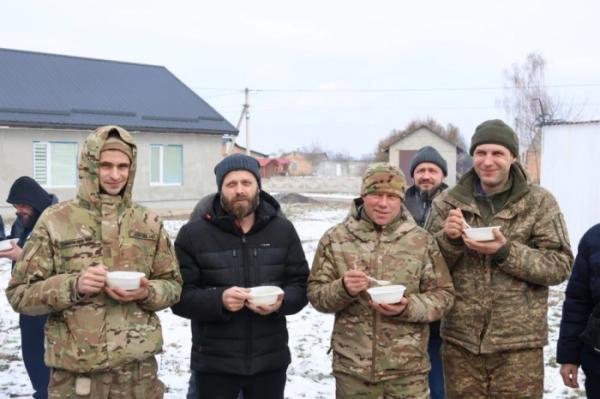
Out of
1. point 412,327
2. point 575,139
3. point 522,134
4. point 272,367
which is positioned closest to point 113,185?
point 272,367

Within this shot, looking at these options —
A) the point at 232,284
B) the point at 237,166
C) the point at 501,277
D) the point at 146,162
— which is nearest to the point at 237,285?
the point at 232,284

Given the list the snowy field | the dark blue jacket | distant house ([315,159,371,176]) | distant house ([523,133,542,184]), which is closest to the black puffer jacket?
the dark blue jacket

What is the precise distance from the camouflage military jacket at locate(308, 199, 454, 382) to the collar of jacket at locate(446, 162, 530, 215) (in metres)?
0.30

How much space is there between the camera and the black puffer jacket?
3.27 metres

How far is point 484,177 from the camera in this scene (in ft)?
11.1

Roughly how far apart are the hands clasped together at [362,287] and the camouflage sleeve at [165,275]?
2.95 feet

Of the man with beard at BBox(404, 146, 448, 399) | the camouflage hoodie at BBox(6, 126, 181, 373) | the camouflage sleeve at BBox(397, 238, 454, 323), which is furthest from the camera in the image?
the man with beard at BBox(404, 146, 448, 399)

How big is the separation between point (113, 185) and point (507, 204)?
214 cm

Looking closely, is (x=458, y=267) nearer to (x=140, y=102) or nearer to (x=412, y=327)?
(x=412, y=327)

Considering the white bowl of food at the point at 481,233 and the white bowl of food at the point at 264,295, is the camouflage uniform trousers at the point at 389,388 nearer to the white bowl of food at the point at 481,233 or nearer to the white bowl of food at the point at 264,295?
the white bowl of food at the point at 264,295

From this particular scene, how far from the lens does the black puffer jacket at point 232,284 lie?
10.7 ft

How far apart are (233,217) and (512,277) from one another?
1.58 meters

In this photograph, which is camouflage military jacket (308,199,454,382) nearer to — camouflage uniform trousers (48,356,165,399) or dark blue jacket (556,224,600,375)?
dark blue jacket (556,224,600,375)

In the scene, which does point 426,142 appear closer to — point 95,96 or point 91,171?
point 95,96
